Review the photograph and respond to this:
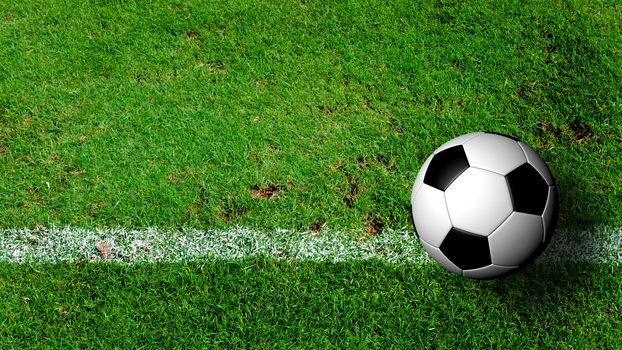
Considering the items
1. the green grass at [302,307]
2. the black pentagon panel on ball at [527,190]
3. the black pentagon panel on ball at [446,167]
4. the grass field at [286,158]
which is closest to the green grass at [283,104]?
the grass field at [286,158]

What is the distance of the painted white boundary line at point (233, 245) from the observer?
3229mm

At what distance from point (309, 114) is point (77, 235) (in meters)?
1.67

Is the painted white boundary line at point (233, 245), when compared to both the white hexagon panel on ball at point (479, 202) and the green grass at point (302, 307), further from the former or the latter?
the white hexagon panel on ball at point (479, 202)

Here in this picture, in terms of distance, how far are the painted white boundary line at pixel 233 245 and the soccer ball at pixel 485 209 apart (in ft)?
1.44

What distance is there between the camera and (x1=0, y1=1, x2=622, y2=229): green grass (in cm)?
346

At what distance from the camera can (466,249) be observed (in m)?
2.73

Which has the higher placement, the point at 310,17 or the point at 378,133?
the point at 310,17

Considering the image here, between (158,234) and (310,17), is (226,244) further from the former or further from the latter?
(310,17)

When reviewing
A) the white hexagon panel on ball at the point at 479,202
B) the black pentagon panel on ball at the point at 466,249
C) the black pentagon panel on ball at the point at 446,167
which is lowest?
the black pentagon panel on ball at the point at 466,249

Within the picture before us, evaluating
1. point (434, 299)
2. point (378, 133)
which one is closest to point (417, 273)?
point (434, 299)

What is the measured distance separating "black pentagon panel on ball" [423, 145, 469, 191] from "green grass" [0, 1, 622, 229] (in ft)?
1.89

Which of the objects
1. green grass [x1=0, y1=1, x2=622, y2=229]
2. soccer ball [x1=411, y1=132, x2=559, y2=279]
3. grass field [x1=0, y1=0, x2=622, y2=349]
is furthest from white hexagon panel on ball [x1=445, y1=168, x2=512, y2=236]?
green grass [x1=0, y1=1, x2=622, y2=229]

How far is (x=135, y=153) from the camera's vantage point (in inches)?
144

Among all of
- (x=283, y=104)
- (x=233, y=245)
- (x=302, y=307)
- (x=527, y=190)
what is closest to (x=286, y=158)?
(x=283, y=104)
